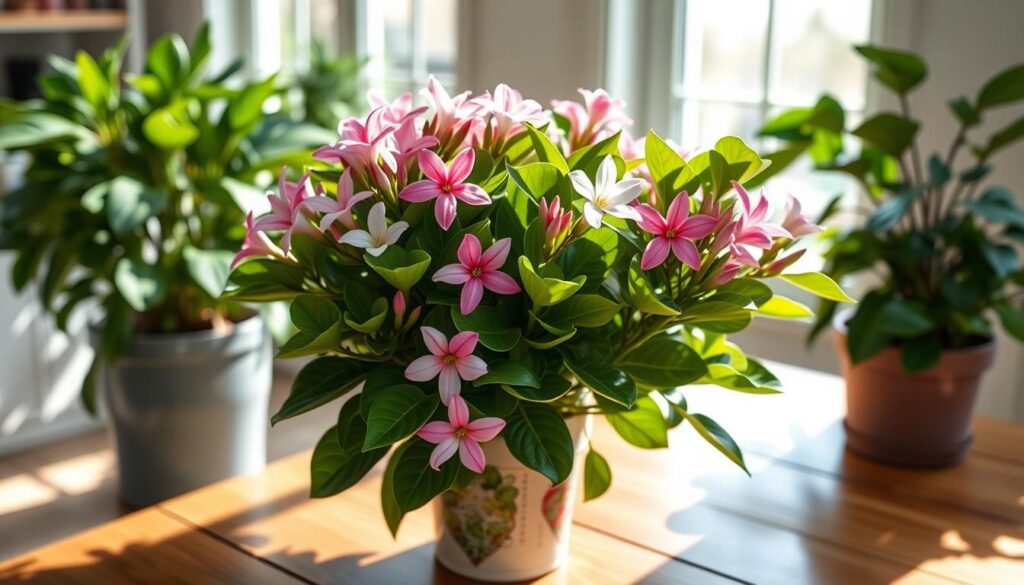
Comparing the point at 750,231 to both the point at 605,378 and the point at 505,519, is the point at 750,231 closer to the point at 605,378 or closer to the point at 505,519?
the point at 605,378

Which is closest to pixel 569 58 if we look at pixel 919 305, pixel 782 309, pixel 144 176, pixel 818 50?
pixel 818 50

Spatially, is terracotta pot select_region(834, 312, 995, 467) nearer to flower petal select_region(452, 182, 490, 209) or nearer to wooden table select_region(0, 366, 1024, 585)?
wooden table select_region(0, 366, 1024, 585)

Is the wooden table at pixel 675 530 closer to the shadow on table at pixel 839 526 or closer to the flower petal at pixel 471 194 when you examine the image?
the shadow on table at pixel 839 526

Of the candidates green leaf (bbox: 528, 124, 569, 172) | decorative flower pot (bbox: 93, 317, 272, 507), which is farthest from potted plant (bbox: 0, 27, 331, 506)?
green leaf (bbox: 528, 124, 569, 172)

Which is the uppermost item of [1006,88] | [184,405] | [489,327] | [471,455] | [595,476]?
[1006,88]

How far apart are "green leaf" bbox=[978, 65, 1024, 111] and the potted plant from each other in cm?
123

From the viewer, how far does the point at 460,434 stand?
3.27ft

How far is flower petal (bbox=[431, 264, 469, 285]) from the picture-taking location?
3.21 feet

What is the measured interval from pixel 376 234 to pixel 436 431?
7.2 inches

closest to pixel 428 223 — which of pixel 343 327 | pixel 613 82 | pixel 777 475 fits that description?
pixel 343 327

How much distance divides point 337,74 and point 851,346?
7.17ft

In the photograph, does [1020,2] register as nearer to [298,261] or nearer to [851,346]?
[851,346]

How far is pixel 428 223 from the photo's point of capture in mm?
1066

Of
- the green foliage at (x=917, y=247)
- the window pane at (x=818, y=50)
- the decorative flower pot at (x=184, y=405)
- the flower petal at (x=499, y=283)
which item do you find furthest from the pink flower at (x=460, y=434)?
the window pane at (x=818, y=50)
